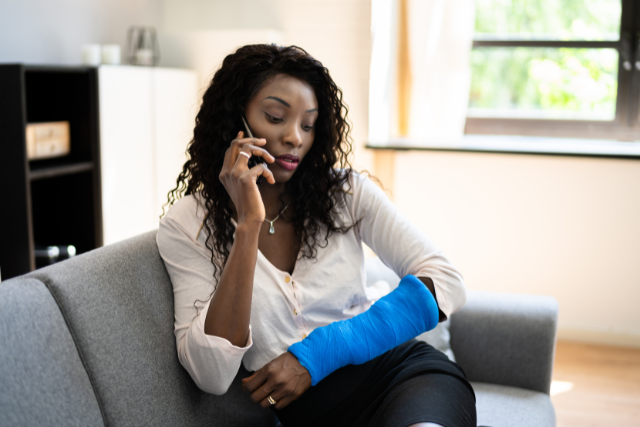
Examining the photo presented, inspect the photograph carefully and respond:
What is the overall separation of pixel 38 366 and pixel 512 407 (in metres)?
1.15

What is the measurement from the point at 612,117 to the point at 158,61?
248cm

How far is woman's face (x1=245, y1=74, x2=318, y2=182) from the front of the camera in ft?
4.35

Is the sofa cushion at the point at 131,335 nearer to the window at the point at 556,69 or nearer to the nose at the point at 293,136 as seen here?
the nose at the point at 293,136

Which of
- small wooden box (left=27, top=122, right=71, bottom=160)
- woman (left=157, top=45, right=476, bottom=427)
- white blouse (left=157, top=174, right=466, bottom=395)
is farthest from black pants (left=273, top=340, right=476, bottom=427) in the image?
small wooden box (left=27, top=122, right=71, bottom=160)

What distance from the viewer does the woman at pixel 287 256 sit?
118 cm

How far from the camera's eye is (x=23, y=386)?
0.89 m

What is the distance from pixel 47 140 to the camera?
234 centimetres

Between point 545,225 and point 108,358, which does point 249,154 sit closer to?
point 108,358

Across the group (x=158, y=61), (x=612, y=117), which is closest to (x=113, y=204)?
(x=158, y=61)

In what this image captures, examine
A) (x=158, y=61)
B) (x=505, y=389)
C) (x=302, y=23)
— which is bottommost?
(x=505, y=389)

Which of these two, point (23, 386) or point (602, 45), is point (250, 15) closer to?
point (602, 45)

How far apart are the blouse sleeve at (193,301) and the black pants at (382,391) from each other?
0.54 feet

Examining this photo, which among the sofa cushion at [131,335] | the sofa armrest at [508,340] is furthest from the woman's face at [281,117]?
the sofa armrest at [508,340]

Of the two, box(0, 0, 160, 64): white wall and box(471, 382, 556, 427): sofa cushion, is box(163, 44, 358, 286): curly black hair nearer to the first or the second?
box(471, 382, 556, 427): sofa cushion
